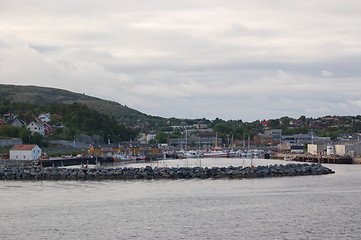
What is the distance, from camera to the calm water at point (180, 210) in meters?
33.0

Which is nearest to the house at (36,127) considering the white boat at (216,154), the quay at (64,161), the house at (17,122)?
the house at (17,122)

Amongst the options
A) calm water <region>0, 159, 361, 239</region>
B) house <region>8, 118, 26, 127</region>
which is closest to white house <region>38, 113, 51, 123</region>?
house <region>8, 118, 26, 127</region>

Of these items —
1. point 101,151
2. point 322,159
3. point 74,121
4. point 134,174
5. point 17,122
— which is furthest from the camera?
point 74,121

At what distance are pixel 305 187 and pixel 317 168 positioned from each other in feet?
56.5

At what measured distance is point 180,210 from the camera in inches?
1577

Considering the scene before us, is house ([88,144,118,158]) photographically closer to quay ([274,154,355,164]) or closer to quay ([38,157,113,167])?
quay ([38,157,113,167])

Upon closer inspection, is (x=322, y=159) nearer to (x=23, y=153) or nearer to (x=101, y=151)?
(x=101, y=151)

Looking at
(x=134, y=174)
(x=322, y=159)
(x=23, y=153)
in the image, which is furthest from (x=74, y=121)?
(x=134, y=174)

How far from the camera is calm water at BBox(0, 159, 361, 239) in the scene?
3300 cm

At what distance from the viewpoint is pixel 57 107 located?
153000 mm

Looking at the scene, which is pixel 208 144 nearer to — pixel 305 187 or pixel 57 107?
pixel 57 107

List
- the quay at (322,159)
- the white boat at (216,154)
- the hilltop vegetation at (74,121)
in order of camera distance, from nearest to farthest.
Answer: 1. the quay at (322,159)
2. the hilltop vegetation at (74,121)
3. the white boat at (216,154)

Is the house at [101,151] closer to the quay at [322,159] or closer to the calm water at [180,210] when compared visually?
the quay at [322,159]

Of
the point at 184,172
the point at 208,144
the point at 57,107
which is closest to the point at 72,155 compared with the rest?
the point at 184,172
